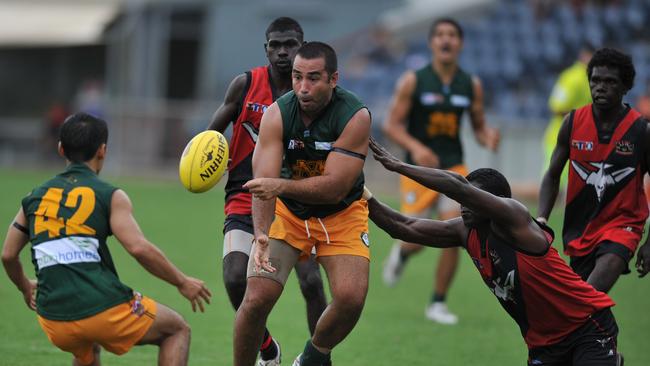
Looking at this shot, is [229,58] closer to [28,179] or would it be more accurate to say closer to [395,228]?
[28,179]

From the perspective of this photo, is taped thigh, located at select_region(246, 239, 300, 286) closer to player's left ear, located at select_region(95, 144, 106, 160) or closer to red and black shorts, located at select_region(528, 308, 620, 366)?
player's left ear, located at select_region(95, 144, 106, 160)

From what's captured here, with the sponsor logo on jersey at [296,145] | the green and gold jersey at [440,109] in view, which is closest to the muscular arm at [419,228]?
the sponsor logo on jersey at [296,145]

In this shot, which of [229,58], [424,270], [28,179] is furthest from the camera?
[229,58]

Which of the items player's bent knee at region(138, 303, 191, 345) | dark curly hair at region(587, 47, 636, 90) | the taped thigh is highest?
dark curly hair at region(587, 47, 636, 90)

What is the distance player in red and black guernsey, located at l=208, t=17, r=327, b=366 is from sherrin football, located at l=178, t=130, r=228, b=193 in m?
0.85

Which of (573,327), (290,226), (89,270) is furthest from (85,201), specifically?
(573,327)

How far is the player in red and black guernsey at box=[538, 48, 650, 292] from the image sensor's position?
24.7 feet

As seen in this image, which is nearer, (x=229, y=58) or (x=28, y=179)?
(x=28, y=179)

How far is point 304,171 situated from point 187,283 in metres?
1.22

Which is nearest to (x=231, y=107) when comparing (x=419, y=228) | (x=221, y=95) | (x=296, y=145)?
(x=296, y=145)

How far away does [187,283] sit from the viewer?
5.86 metres

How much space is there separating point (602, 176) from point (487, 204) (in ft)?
6.32

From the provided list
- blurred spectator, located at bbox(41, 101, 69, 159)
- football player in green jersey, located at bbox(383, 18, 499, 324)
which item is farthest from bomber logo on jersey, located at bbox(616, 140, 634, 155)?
blurred spectator, located at bbox(41, 101, 69, 159)

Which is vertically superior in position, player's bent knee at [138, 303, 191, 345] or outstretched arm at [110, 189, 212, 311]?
outstretched arm at [110, 189, 212, 311]
